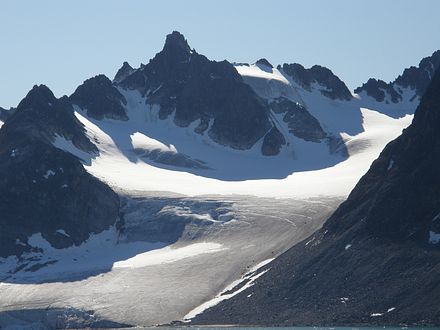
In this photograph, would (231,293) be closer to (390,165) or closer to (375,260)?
(375,260)

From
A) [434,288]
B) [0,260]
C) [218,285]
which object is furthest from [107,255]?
[434,288]

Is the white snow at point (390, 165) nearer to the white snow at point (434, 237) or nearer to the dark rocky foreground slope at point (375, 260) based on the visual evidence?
the dark rocky foreground slope at point (375, 260)

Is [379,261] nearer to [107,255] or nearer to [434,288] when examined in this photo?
[434,288]

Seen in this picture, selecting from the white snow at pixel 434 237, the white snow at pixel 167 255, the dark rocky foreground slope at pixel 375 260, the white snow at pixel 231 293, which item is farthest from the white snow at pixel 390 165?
the white snow at pixel 167 255

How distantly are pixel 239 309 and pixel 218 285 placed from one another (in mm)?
15829

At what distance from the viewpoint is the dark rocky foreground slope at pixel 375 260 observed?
444 feet

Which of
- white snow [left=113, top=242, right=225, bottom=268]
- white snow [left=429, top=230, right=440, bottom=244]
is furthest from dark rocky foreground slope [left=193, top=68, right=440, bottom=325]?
white snow [left=113, top=242, right=225, bottom=268]

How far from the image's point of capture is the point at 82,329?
158625 mm

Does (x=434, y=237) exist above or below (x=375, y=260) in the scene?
above

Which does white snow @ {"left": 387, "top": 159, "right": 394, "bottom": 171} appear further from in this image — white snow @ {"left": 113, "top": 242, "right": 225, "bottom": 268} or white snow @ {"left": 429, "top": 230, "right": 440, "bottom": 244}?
white snow @ {"left": 113, "top": 242, "right": 225, "bottom": 268}

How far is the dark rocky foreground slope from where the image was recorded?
13538cm

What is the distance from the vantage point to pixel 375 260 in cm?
14675

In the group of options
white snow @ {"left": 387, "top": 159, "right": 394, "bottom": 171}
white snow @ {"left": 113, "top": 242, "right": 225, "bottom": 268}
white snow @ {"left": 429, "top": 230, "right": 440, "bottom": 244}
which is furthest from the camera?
white snow @ {"left": 113, "top": 242, "right": 225, "bottom": 268}

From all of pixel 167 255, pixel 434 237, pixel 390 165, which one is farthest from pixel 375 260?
pixel 167 255
